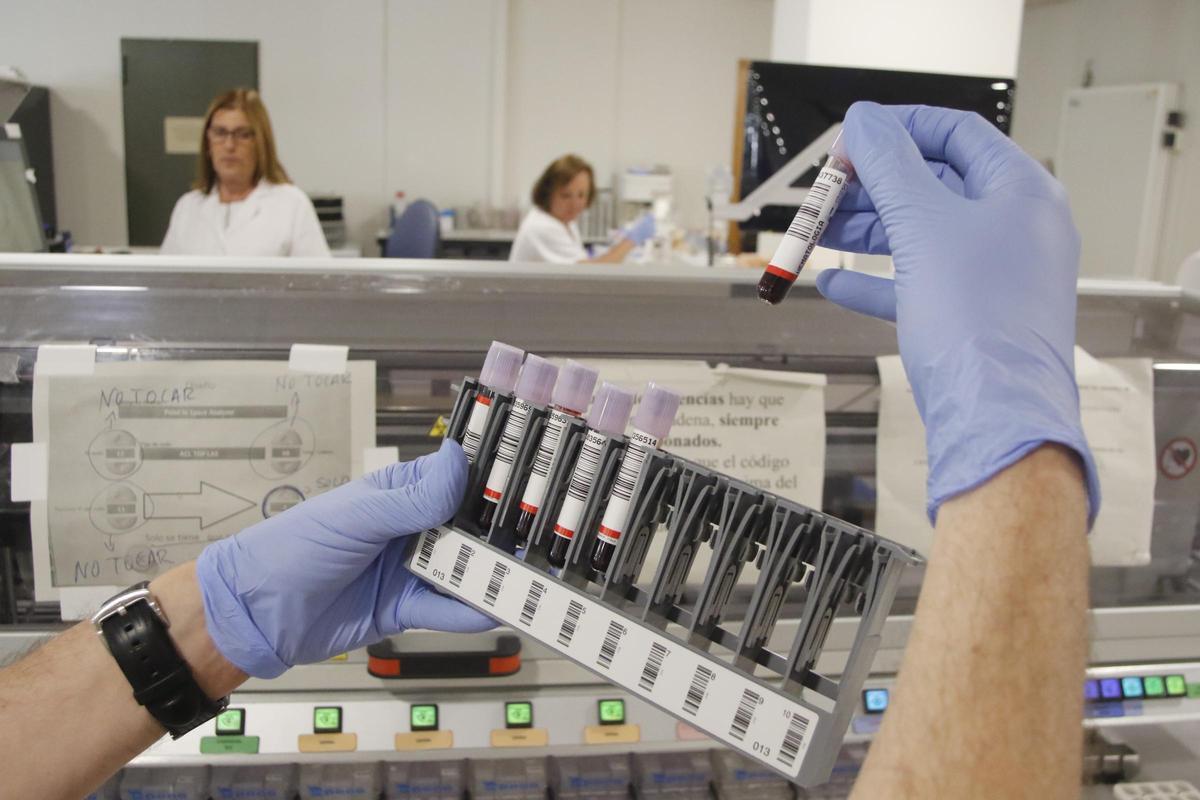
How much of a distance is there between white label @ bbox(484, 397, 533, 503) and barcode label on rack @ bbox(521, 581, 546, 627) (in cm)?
9

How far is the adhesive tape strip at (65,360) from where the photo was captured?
103cm

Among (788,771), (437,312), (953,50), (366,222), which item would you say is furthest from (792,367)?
(366,222)

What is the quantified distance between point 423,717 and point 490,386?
422mm

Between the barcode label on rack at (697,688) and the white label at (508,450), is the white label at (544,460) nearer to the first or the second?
the white label at (508,450)

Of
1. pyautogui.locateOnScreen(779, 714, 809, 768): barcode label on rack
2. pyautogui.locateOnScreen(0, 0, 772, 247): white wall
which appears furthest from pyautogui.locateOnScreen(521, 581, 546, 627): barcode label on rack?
pyautogui.locateOnScreen(0, 0, 772, 247): white wall

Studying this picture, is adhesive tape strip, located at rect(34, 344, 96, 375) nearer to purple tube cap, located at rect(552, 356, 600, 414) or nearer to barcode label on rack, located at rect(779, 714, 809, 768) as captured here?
purple tube cap, located at rect(552, 356, 600, 414)

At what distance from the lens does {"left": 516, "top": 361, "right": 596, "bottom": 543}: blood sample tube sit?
79 cm

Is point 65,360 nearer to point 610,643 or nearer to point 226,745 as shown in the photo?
point 226,745

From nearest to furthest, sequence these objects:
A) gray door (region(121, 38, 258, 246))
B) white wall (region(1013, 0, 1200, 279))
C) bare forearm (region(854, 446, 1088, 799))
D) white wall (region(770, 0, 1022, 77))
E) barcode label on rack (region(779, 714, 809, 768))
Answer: bare forearm (region(854, 446, 1088, 799)) < barcode label on rack (region(779, 714, 809, 768)) < white wall (region(770, 0, 1022, 77)) < white wall (region(1013, 0, 1200, 279)) < gray door (region(121, 38, 258, 246))

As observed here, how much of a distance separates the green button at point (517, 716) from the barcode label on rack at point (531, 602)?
1.02 ft

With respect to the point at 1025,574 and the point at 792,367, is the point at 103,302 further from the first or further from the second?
the point at 1025,574

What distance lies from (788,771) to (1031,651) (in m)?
0.23

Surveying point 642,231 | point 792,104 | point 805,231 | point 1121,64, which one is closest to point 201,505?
point 805,231

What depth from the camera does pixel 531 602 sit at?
0.77 m
